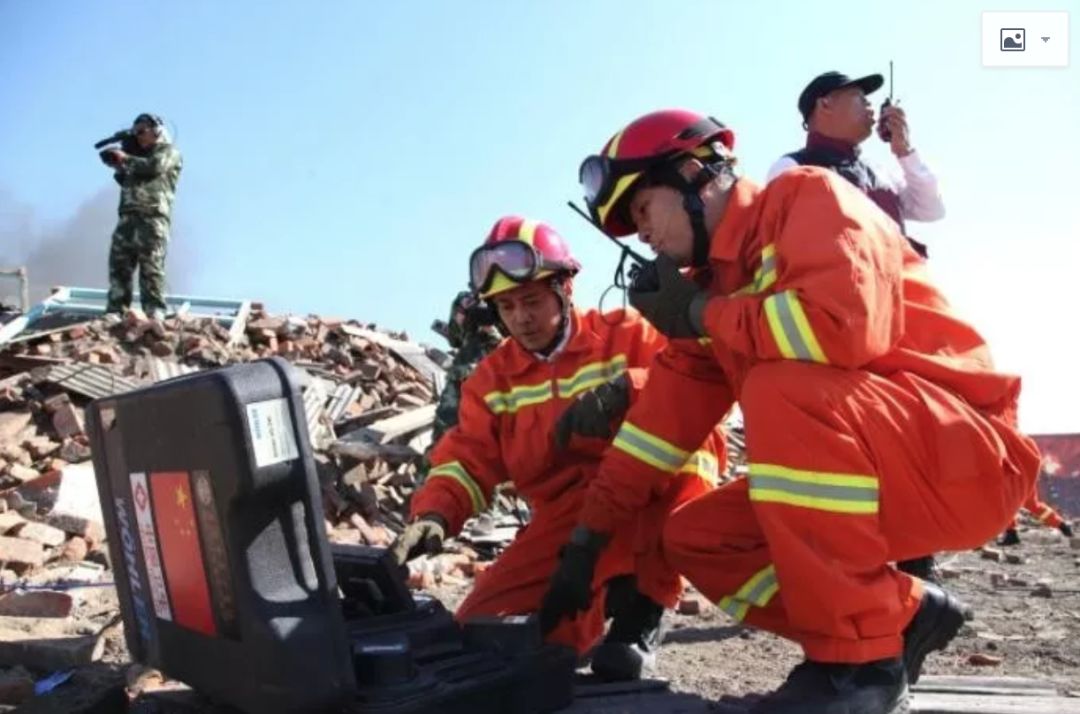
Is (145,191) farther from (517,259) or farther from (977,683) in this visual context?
(977,683)

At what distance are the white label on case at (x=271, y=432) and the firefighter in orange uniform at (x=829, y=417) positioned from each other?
1020 millimetres

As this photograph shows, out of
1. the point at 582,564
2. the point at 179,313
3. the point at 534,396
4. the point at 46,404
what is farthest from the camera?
the point at 179,313

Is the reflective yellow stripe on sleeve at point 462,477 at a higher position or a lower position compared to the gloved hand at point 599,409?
lower

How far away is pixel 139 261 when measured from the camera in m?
10.6

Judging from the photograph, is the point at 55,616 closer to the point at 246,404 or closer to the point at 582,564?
the point at 582,564

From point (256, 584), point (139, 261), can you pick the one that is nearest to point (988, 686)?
point (256, 584)

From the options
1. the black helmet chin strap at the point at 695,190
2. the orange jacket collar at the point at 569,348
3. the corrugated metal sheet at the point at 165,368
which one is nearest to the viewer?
the black helmet chin strap at the point at 695,190

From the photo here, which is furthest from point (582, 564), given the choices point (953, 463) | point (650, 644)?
point (953, 463)

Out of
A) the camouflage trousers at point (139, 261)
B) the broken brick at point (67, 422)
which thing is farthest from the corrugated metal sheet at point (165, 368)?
the camouflage trousers at point (139, 261)

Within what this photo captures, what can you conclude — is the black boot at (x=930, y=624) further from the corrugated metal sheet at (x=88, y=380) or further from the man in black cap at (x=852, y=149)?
the corrugated metal sheet at (x=88, y=380)

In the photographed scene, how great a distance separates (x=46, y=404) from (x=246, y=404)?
6989mm

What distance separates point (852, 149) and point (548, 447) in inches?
69.8

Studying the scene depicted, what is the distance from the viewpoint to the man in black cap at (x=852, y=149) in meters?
4.01

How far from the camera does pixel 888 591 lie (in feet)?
7.25
